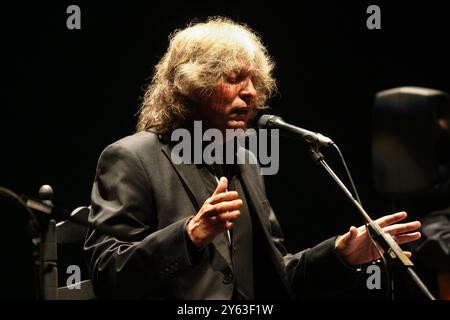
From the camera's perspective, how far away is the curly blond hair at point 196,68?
279cm

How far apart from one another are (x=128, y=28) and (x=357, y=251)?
1761 millimetres

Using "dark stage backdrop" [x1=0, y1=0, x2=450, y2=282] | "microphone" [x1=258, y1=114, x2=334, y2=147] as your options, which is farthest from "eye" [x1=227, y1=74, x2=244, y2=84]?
"dark stage backdrop" [x1=0, y1=0, x2=450, y2=282]

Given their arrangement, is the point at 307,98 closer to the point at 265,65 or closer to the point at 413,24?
the point at 413,24

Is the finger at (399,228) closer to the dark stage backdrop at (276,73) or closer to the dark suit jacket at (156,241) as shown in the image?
the dark suit jacket at (156,241)

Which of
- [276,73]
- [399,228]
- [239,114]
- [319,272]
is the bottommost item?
[319,272]

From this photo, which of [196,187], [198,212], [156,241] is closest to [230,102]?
[196,187]

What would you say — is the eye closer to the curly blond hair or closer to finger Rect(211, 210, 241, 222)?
the curly blond hair

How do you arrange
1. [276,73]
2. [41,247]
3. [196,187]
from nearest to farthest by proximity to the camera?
[41,247] < [196,187] < [276,73]

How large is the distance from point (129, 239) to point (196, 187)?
358 millimetres

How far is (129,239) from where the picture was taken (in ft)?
7.99

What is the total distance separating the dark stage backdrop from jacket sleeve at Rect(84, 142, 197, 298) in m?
1.07

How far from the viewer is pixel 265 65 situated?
294 centimetres

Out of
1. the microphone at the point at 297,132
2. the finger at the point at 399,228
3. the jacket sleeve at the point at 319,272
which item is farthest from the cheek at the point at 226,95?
the finger at the point at 399,228
